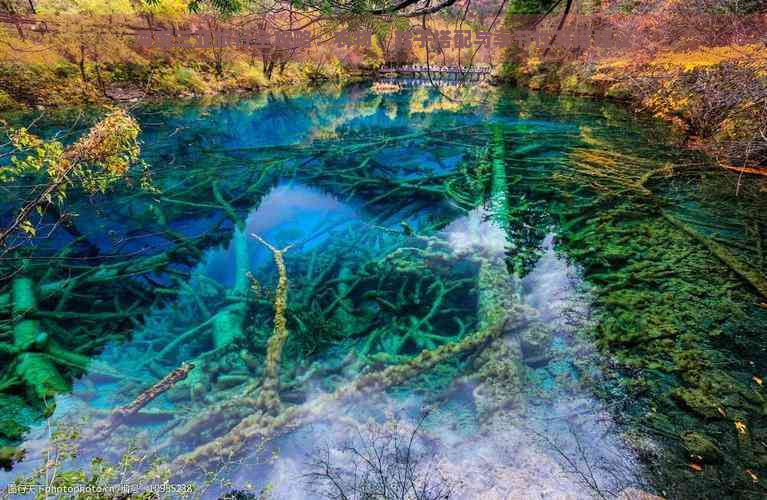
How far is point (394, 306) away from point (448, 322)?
0.68 meters

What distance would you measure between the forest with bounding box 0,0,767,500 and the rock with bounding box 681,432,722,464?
0.04ft

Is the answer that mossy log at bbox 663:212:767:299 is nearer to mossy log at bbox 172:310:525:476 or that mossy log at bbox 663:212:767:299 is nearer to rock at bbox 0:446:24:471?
mossy log at bbox 172:310:525:476

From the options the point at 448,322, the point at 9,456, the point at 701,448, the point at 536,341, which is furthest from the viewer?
the point at 448,322

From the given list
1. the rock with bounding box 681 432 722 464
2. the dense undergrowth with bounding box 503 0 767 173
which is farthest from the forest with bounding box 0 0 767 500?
the dense undergrowth with bounding box 503 0 767 173

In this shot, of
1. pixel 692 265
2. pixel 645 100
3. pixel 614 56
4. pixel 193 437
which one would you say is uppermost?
pixel 614 56

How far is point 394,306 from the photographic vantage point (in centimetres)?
444

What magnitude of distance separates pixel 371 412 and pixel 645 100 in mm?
14750

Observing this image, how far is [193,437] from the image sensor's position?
2.85 metres

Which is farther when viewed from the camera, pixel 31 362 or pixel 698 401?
pixel 31 362

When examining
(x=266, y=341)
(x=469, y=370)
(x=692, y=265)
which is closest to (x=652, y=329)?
(x=692, y=265)

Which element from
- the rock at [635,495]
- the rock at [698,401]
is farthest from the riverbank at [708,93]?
the rock at [635,495]

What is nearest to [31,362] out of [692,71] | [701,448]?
→ [701,448]

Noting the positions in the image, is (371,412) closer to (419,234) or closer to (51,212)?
(419,234)

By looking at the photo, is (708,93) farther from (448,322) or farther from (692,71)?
(448,322)
